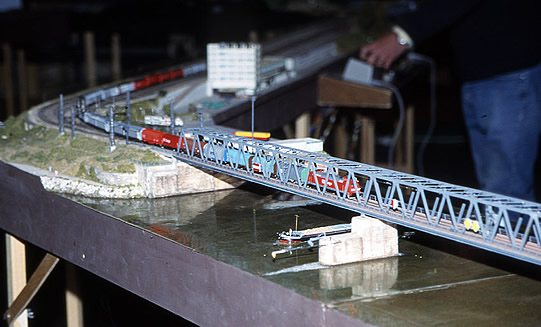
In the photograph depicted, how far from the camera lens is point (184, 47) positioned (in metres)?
30.3

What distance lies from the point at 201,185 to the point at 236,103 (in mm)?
3722

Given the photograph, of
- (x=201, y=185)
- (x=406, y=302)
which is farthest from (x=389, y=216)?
(x=201, y=185)

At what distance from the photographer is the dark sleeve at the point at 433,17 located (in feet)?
31.4

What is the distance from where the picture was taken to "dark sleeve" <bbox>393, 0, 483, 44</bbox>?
957 centimetres

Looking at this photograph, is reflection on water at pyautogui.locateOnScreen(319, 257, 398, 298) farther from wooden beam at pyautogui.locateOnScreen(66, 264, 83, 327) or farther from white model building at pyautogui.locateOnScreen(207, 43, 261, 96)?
white model building at pyautogui.locateOnScreen(207, 43, 261, 96)

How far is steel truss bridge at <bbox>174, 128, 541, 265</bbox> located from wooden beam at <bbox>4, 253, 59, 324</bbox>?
102 inches

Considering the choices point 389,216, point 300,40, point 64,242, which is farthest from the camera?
point 300,40

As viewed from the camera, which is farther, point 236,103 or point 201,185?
point 236,103

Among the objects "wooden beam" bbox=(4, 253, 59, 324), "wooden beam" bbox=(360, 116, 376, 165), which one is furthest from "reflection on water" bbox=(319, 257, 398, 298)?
"wooden beam" bbox=(360, 116, 376, 165)

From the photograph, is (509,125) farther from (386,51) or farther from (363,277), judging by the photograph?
(363,277)

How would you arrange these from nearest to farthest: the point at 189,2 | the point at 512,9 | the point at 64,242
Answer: the point at 64,242, the point at 512,9, the point at 189,2

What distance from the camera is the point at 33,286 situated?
10.2 meters

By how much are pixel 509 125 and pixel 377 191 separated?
13.6 feet

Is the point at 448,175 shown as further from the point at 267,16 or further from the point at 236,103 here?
the point at 267,16
